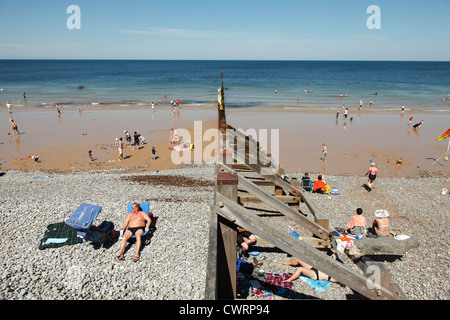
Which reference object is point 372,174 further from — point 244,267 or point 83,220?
point 83,220

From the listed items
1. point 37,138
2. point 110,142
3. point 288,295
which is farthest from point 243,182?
point 37,138

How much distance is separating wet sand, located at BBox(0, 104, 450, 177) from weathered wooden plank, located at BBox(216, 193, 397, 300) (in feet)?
44.0

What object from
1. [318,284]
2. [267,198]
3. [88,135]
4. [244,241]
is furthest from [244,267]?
[88,135]

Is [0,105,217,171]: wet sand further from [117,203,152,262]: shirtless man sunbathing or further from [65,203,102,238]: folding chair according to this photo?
[117,203,152,262]: shirtless man sunbathing

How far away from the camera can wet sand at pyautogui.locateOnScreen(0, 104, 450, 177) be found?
17266mm

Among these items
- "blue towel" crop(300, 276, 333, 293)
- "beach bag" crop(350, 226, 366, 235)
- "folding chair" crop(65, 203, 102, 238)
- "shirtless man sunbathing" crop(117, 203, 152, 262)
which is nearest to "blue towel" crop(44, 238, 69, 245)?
"folding chair" crop(65, 203, 102, 238)

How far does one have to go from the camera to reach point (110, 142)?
2184cm

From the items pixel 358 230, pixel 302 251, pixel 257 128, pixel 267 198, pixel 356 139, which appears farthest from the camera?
pixel 257 128

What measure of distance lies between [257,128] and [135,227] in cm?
2025

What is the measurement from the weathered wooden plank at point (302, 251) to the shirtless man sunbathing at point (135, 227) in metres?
5.03

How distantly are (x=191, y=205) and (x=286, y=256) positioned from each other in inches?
159

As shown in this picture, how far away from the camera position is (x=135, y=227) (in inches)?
304
